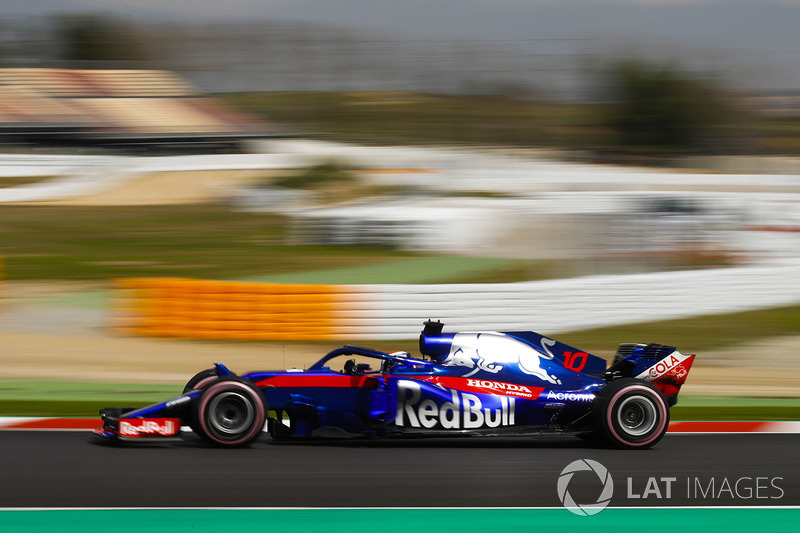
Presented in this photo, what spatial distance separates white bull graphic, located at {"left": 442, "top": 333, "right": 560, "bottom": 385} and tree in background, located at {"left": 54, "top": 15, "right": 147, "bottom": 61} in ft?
172

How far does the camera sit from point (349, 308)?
13.4 meters

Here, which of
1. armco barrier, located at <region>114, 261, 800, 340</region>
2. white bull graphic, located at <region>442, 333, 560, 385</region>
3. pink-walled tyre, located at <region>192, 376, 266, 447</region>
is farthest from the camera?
armco barrier, located at <region>114, 261, 800, 340</region>

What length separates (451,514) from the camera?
5.20m

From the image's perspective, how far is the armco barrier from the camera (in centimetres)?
1331

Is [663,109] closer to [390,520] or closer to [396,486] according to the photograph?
[396,486]

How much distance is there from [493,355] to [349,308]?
6370mm

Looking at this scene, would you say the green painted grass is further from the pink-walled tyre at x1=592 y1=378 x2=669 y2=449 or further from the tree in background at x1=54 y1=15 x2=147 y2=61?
the tree in background at x1=54 y1=15 x2=147 y2=61

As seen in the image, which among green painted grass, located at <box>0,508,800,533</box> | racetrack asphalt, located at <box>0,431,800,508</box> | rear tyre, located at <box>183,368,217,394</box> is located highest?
rear tyre, located at <box>183,368,217,394</box>

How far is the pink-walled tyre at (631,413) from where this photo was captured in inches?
274

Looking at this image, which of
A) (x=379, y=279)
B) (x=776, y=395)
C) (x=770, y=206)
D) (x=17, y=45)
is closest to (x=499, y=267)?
(x=379, y=279)

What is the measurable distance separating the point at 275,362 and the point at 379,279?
→ 6.25m

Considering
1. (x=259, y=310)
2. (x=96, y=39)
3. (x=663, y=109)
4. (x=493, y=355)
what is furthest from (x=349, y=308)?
(x=96, y=39)

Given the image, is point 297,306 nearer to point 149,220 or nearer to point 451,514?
point 451,514

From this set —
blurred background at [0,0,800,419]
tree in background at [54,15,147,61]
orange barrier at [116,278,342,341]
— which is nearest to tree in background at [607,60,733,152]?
blurred background at [0,0,800,419]
